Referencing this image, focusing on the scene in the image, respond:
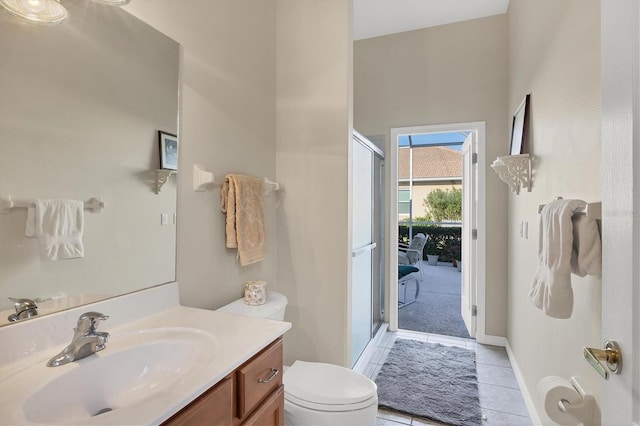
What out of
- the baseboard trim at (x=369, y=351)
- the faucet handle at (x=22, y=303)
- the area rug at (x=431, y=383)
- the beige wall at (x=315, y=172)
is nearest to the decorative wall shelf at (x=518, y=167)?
the beige wall at (x=315, y=172)

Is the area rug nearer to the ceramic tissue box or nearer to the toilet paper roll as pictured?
the toilet paper roll

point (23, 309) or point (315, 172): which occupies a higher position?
point (315, 172)

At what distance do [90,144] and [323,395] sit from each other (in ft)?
4.38

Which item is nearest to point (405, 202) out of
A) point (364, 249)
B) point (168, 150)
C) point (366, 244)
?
point (366, 244)

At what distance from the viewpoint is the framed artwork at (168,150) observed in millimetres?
1290

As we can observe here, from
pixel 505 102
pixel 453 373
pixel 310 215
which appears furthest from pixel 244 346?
pixel 505 102

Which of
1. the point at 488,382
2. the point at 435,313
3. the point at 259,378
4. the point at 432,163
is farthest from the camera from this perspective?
the point at 432,163

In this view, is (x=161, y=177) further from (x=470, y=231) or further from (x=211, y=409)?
(x=470, y=231)

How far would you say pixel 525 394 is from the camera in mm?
2080

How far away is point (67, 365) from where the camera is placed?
840 millimetres

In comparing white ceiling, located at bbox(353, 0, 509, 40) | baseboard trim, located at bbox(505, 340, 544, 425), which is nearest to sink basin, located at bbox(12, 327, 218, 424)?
baseboard trim, located at bbox(505, 340, 544, 425)

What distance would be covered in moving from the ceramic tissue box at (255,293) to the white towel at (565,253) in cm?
A: 121

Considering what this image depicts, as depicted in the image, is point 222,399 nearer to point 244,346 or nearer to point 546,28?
point 244,346

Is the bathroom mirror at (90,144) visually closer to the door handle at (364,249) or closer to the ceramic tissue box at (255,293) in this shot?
the ceramic tissue box at (255,293)
